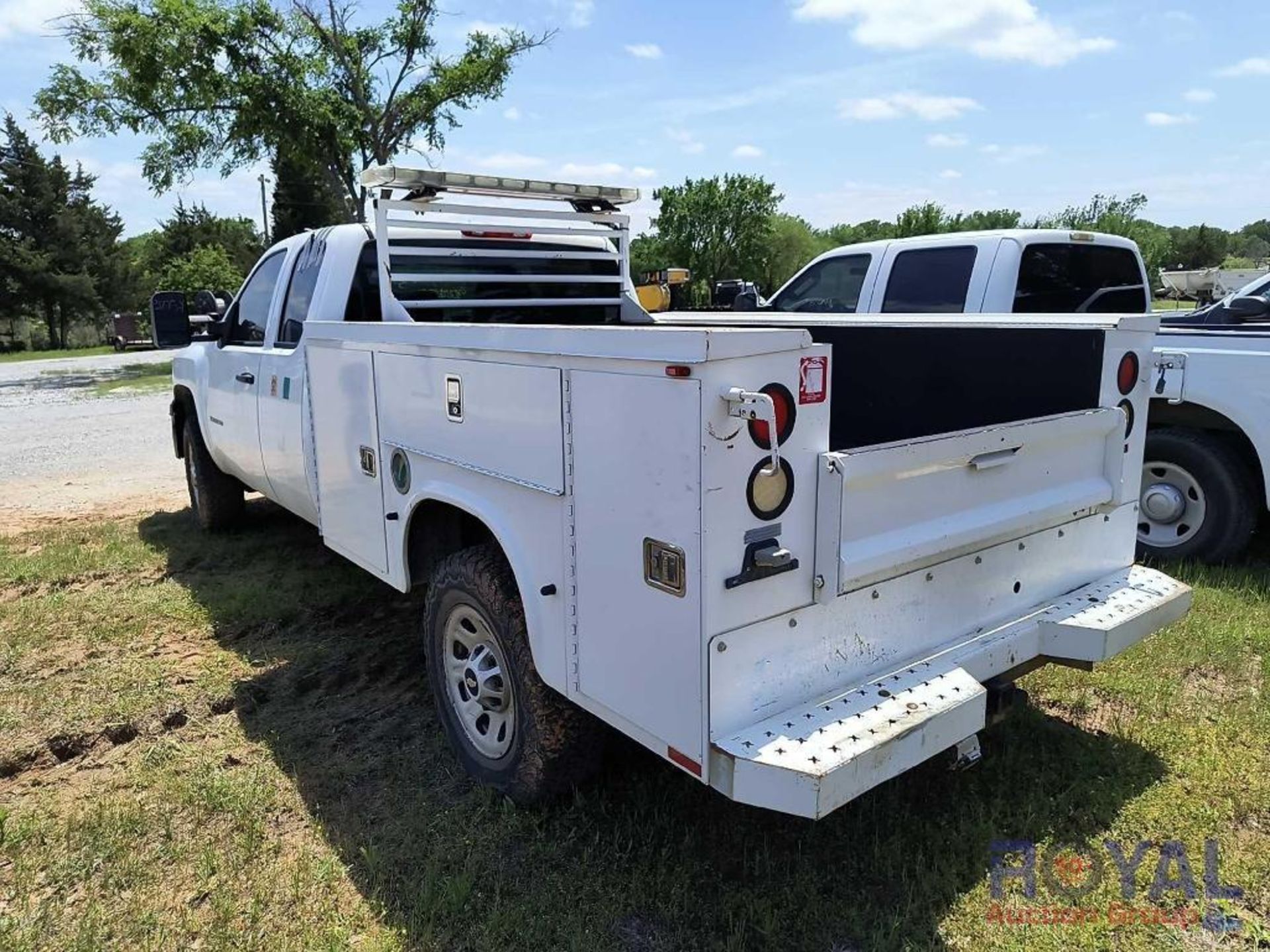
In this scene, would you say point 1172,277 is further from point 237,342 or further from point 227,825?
point 227,825

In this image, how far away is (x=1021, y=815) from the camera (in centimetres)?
303

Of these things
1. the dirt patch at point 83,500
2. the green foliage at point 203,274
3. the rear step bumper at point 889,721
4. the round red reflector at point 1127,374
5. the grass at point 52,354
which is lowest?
the grass at point 52,354

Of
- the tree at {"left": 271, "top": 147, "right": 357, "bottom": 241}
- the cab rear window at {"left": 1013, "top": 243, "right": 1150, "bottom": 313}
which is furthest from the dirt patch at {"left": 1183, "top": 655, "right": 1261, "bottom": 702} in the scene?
the tree at {"left": 271, "top": 147, "right": 357, "bottom": 241}

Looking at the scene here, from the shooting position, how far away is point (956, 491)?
8.91 ft

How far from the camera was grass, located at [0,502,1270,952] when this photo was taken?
101 inches

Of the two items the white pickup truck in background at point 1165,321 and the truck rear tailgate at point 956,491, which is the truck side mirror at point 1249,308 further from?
the truck rear tailgate at point 956,491

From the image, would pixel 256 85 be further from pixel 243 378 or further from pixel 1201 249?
pixel 1201 249

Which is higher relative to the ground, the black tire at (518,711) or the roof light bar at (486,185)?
the roof light bar at (486,185)

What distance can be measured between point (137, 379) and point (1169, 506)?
22638mm

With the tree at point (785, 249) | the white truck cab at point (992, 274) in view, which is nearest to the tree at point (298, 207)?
the tree at point (785, 249)

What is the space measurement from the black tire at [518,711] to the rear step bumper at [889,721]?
79cm

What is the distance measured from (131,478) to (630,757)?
7.82 metres

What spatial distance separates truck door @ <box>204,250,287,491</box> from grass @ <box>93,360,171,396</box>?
48.9 ft

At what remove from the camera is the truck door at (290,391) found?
14.7ft
